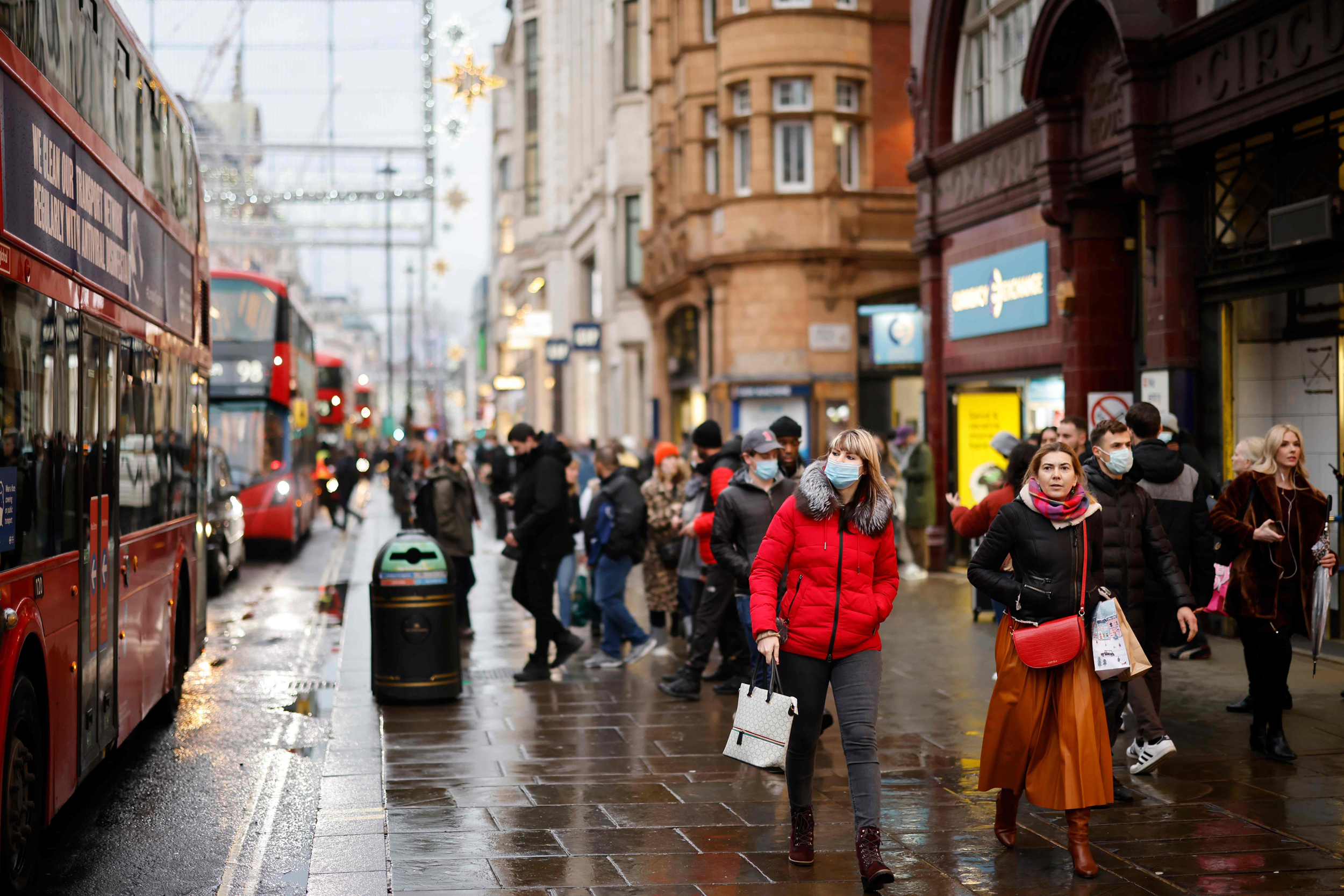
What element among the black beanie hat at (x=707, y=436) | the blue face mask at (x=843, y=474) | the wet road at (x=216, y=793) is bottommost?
the wet road at (x=216, y=793)

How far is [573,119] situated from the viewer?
47062 mm

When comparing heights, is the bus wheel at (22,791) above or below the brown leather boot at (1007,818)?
above

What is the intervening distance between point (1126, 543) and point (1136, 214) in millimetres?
8430

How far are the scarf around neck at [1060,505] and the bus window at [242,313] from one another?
1823cm

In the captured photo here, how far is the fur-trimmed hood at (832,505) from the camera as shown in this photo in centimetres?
588

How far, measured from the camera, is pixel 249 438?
75.0 feet

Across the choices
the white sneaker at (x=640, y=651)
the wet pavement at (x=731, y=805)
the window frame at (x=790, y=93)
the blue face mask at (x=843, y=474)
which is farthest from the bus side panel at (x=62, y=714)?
the window frame at (x=790, y=93)

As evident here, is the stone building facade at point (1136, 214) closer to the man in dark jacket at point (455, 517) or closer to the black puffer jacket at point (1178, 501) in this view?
the black puffer jacket at point (1178, 501)

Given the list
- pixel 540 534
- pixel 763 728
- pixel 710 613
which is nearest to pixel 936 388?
pixel 540 534

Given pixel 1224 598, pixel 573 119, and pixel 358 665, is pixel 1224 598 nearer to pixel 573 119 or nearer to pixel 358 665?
pixel 358 665

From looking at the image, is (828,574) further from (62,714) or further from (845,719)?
(62,714)

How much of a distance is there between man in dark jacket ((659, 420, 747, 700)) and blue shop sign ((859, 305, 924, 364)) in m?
13.9

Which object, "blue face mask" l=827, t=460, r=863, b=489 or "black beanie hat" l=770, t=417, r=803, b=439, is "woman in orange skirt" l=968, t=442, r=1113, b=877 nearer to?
"blue face mask" l=827, t=460, r=863, b=489

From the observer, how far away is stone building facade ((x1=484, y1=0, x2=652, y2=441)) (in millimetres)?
35469
